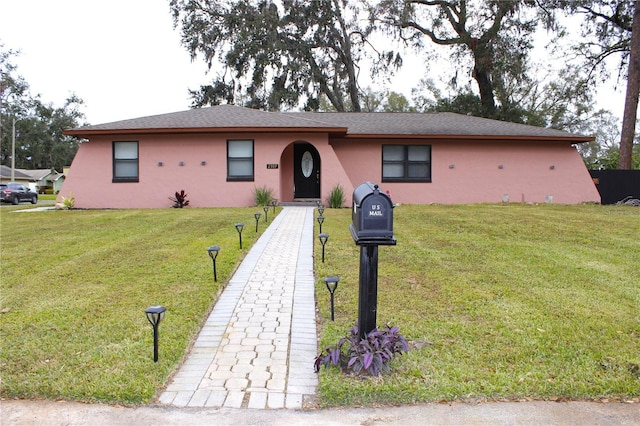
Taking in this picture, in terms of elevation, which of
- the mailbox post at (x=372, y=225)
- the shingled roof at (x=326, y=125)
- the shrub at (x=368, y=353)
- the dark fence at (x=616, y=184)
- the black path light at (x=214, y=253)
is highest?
the shingled roof at (x=326, y=125)

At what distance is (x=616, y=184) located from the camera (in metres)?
17.7

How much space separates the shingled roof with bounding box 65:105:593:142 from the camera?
49.8 feet

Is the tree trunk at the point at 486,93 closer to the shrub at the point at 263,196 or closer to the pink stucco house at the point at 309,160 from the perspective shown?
the pink stucco house at the point at 309,160

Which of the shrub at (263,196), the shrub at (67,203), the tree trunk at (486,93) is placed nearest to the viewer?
the shrub at (263,196)

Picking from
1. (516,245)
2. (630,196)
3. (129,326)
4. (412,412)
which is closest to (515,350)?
(412,412)

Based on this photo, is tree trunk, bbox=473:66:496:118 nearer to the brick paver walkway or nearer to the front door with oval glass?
the front door with oval glass

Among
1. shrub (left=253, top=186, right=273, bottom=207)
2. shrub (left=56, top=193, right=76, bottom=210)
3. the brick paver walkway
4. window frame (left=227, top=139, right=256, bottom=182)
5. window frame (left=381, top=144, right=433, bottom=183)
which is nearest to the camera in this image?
the brick paver walkway

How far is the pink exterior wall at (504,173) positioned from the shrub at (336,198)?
5.85 ft

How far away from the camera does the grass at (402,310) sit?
3.24m

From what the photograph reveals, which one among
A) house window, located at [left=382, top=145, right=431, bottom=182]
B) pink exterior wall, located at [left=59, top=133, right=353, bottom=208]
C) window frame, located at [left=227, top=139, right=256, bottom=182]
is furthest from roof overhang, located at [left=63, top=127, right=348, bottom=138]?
house window, located at [left=382, top=145, right=431, bottom=182]

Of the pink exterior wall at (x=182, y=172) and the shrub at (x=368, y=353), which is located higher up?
the pink exterior wall at (x=182, y=172)

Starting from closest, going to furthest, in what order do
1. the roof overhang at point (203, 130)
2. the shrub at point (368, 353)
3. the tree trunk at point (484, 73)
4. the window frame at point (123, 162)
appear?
the shrub at point (368, 353), the roof overhang at point (203, 130), the window frame at point (123, 162), the tree trunk at point (484, 73)

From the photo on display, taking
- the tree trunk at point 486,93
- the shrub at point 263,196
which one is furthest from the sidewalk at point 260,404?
the tree trunk at point 486,93

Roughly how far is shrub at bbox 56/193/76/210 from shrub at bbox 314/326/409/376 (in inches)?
579
